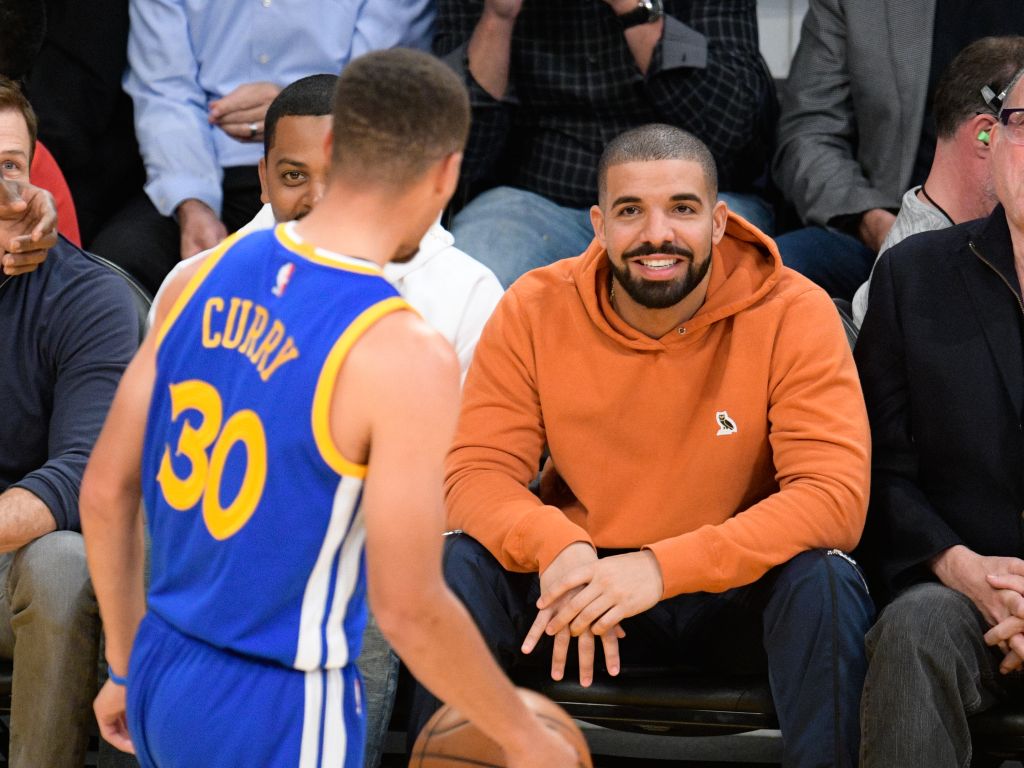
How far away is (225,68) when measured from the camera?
4.54 metres

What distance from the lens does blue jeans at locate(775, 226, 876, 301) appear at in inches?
163

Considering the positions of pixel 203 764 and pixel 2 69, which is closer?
pixel 203 764

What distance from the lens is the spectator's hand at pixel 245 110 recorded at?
4422 millimetres

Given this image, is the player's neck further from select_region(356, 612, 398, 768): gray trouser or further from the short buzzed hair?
the short buzzed hair

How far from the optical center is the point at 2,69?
434 centimetres

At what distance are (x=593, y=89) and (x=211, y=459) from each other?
Result: 2.73m

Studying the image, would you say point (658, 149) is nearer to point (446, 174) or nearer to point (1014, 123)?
point (1014, 123)

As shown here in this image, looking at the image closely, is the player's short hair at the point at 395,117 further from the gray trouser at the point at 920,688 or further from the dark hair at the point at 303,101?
the dark hair at the point at 303,101

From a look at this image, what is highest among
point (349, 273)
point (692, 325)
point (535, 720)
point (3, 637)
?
point (349, 273)

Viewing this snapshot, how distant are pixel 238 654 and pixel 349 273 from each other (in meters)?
0.54

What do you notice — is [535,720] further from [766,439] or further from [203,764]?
[766,439]

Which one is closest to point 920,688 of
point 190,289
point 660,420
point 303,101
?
point 660,420

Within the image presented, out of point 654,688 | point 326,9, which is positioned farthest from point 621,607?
point 326,9

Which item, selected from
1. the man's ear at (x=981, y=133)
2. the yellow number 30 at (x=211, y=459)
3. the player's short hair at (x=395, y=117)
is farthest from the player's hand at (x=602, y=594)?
the man's ear at (x=981, y=133)
